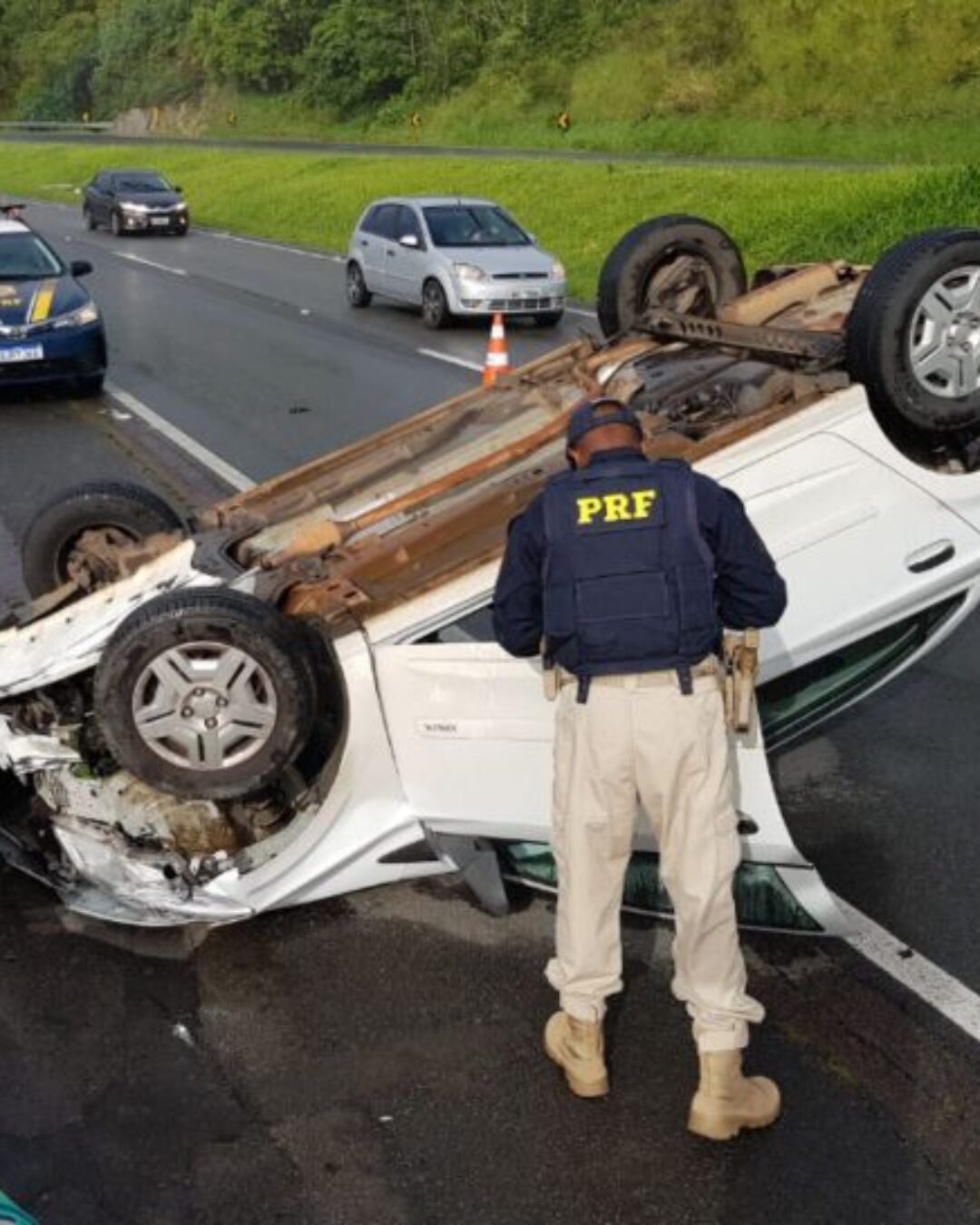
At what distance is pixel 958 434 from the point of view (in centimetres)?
479

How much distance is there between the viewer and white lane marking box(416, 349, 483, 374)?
51.0 feet

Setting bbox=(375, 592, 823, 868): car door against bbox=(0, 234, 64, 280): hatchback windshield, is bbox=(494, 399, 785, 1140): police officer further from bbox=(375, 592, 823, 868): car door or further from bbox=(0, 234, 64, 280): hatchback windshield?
bbox=(0, 234, 64, 280): hatchback windshield

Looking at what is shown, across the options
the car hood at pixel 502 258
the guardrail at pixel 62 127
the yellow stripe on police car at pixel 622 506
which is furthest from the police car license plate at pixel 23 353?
the guardrail at pixel 62 127

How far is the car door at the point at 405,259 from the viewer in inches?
761

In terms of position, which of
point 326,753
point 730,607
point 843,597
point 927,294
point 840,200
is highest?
point 927,294

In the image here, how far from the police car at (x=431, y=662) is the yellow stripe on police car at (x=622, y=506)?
0.84 m

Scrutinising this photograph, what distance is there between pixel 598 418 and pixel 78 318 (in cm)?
1112

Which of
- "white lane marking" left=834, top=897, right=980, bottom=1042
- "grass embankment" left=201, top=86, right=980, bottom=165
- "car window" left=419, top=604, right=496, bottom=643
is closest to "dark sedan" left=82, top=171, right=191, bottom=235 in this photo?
"grass embankment" left=201, top=86, right=980, bottom=165

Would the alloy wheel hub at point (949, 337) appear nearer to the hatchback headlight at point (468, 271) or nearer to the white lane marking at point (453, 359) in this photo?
the white lane marking at point (453, 359)

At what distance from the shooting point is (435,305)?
61.4 feet

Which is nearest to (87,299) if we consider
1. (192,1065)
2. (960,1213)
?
(192,1065)

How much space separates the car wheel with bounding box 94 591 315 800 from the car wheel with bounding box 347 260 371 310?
1693cm

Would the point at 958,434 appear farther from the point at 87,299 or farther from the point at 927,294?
the point at 87,299

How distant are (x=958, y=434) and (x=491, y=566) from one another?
148 centimetres
